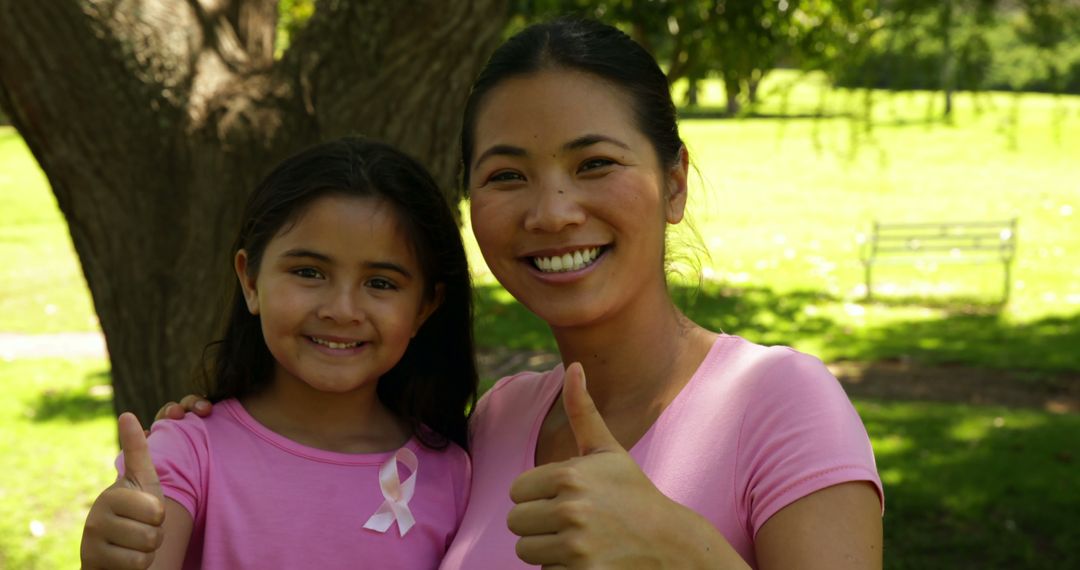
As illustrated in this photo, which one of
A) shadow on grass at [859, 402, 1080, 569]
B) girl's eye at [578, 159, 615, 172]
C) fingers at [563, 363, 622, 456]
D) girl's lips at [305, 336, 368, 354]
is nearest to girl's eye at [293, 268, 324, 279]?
girl's lips at [305, 336, 368, 354]

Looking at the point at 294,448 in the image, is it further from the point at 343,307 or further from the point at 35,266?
the point at 35,266

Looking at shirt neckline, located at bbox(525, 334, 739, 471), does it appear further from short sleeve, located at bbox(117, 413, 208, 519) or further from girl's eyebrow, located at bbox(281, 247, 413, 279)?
short sleeve, located at bbox(117, 413, 208, 519)

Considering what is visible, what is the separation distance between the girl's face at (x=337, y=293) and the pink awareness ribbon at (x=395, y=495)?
0.17 m

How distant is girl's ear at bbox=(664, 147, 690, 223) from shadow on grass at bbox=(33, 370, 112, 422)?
7.17m

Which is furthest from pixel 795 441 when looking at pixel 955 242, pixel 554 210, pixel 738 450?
pixel 955 242

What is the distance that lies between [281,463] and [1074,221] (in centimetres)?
1863

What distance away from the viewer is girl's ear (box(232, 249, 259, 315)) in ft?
8.46

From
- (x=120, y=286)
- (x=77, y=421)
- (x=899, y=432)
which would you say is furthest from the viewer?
(x=77, y=421)

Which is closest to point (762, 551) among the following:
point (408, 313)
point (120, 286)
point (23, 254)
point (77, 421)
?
point (408, 313)

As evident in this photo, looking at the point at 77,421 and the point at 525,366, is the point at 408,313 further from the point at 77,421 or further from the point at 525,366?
the point at 525,366

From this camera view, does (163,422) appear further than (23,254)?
No

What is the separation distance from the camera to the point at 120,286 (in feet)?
13.0

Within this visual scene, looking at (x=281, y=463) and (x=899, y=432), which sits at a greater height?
(x=281, y=463)

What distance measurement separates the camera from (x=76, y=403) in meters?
9.13
